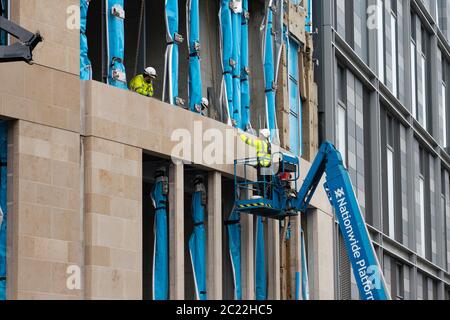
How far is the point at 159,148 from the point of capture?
3541 cm

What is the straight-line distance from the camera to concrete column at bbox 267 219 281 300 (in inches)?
1641

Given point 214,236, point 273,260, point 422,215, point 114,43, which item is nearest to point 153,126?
point 114,43

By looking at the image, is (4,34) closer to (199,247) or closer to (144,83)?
(144,83)

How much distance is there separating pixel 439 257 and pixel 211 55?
101 feet

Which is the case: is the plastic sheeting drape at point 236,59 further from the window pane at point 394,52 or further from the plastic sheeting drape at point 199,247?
the window pane at point 394,52

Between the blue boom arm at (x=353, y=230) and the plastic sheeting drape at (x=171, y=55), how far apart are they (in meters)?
4.79

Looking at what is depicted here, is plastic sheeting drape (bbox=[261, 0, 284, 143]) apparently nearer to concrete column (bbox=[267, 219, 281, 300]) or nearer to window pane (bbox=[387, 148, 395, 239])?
concrete column (bbox=[267, 219, 281, 300])

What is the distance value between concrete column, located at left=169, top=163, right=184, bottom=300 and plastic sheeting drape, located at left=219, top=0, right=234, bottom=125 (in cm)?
468

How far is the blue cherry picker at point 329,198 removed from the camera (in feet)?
117

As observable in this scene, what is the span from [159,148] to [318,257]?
1174cm

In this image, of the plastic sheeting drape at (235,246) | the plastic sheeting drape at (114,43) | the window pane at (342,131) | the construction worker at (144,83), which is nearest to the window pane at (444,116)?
the window pane at (342,131)
